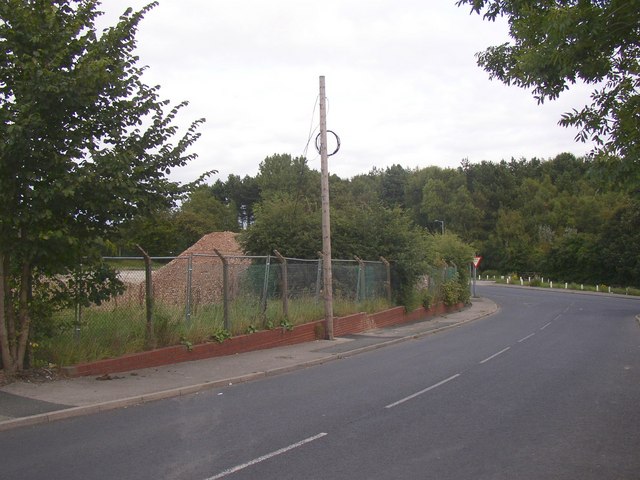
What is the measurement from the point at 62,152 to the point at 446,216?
92848 mm

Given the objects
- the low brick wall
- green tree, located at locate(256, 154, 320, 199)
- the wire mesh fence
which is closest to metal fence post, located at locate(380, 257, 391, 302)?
the low brick wall

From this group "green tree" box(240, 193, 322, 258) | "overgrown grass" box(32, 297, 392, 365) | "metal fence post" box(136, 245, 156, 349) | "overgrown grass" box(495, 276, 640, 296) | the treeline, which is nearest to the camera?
"overgrown grass" box(32, 297, 392, 365)

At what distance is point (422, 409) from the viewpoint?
8711mm

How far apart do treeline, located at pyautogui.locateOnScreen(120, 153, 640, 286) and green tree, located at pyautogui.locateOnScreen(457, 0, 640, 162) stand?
1722 cm

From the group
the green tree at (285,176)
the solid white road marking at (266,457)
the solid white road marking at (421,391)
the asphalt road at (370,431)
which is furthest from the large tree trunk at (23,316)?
the green tree at (285,176)

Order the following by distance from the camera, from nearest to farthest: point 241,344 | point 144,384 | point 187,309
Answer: point 144,384 → point 187,309 → point 241,344

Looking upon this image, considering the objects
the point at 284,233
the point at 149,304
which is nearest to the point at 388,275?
the point at 284,233

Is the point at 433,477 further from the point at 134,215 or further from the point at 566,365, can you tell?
the point at 566,365

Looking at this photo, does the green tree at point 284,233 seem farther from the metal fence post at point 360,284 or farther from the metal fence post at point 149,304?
the metal fence post at point 149,304

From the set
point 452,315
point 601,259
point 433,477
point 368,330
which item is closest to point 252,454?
point 433,477

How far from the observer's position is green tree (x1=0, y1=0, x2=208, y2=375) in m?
9.17

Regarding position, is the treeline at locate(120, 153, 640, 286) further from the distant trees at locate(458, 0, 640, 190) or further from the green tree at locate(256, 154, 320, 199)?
the distant trees at locate(458, 0, 640, 190)

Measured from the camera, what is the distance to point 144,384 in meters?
10.1

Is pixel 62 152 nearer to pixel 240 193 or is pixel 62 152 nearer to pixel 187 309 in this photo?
pixel 187 309
